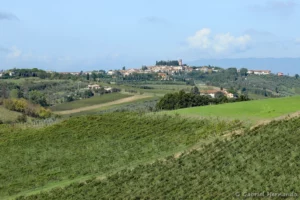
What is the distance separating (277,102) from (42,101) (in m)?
88.2

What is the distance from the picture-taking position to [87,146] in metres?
41.8

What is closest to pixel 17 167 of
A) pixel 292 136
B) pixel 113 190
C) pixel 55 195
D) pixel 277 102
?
pixel 55 195

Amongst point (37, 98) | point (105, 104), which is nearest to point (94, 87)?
point (37, 98)

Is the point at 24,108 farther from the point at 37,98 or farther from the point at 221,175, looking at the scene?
the point at 221,175

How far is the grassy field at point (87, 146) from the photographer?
3191 centimetres

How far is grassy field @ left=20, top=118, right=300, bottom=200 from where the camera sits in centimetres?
1905

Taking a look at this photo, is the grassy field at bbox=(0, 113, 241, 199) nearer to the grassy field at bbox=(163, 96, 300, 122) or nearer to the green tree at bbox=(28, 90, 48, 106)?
the grassy field at bbox=(163, 96, 300, 122)

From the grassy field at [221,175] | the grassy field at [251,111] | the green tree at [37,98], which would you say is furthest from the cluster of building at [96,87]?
the grassy field at [221,175]

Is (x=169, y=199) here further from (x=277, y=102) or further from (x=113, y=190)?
(x=277, y=102)

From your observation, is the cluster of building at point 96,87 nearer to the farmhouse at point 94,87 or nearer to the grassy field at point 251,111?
the farmhouse at point 94,87

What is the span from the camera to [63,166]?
35.3m

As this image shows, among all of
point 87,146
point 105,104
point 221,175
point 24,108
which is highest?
point 221,175

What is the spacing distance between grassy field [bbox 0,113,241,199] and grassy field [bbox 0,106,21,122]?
40.2 meters

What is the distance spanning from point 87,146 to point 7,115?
6176 centimetres
